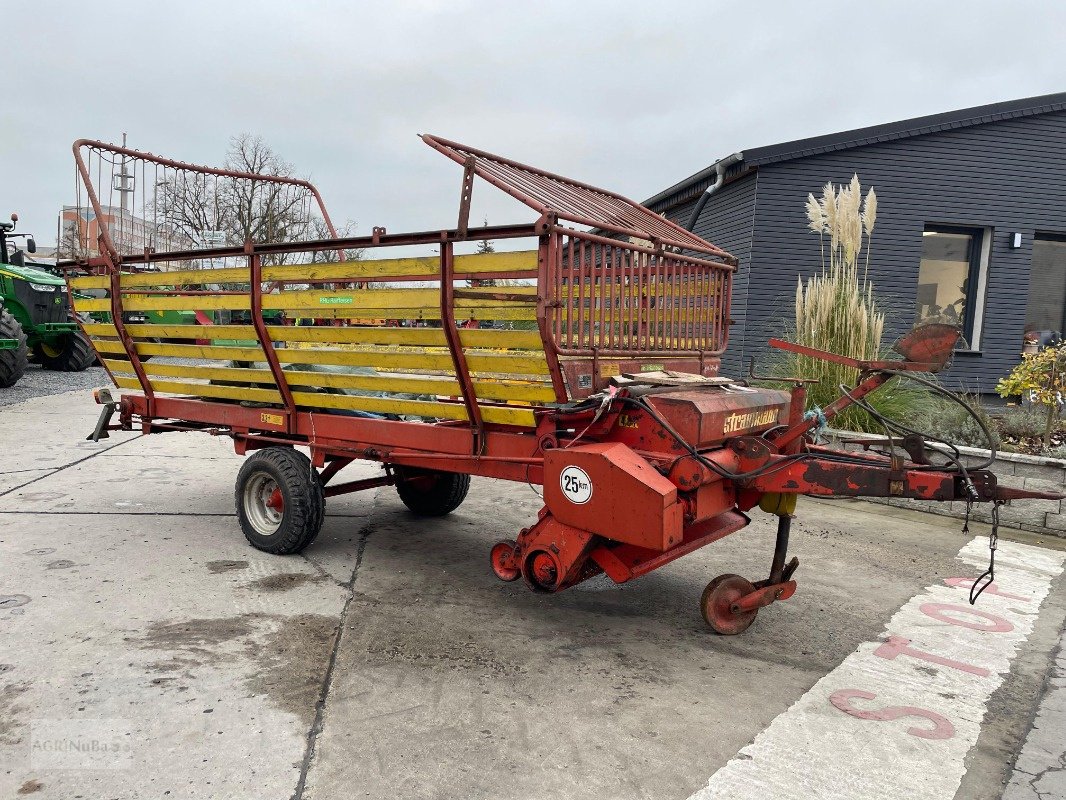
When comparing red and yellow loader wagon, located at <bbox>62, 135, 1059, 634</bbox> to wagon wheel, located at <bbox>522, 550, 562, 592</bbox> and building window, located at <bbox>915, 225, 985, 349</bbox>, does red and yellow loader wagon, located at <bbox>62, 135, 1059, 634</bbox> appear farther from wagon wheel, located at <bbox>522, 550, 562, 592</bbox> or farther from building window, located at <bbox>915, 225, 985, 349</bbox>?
building window, located at <bbox>915, 225, 985, 349</bbox>

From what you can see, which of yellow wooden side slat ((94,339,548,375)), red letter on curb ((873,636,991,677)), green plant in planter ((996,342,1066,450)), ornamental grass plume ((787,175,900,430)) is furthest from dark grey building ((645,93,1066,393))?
yellow wooden side slat ((94,339,548,375))

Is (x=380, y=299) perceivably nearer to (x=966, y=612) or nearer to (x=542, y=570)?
(x=542, y=570)

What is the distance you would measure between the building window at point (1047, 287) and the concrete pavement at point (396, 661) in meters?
8.06

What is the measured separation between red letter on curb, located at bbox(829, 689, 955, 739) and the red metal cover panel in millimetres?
2216

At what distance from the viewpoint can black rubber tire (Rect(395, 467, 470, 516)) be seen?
18.7ft

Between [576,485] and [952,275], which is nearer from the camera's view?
[576,485]

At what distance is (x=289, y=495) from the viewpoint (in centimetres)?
445

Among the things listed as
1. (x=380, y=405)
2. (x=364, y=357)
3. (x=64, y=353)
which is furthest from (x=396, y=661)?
(x=64, y=353)

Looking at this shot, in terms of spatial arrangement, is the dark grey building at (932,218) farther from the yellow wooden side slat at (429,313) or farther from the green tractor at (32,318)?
the green tractor at (32,318)

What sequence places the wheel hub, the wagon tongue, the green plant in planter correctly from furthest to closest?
the green plant in planter → the wheel hub → the wagon tongue

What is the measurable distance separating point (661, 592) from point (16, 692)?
307 cm

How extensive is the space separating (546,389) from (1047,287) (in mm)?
12066

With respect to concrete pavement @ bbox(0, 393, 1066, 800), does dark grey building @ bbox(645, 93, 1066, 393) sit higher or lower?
higher

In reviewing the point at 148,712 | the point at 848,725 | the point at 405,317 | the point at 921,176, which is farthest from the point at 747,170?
the point at 148,712
